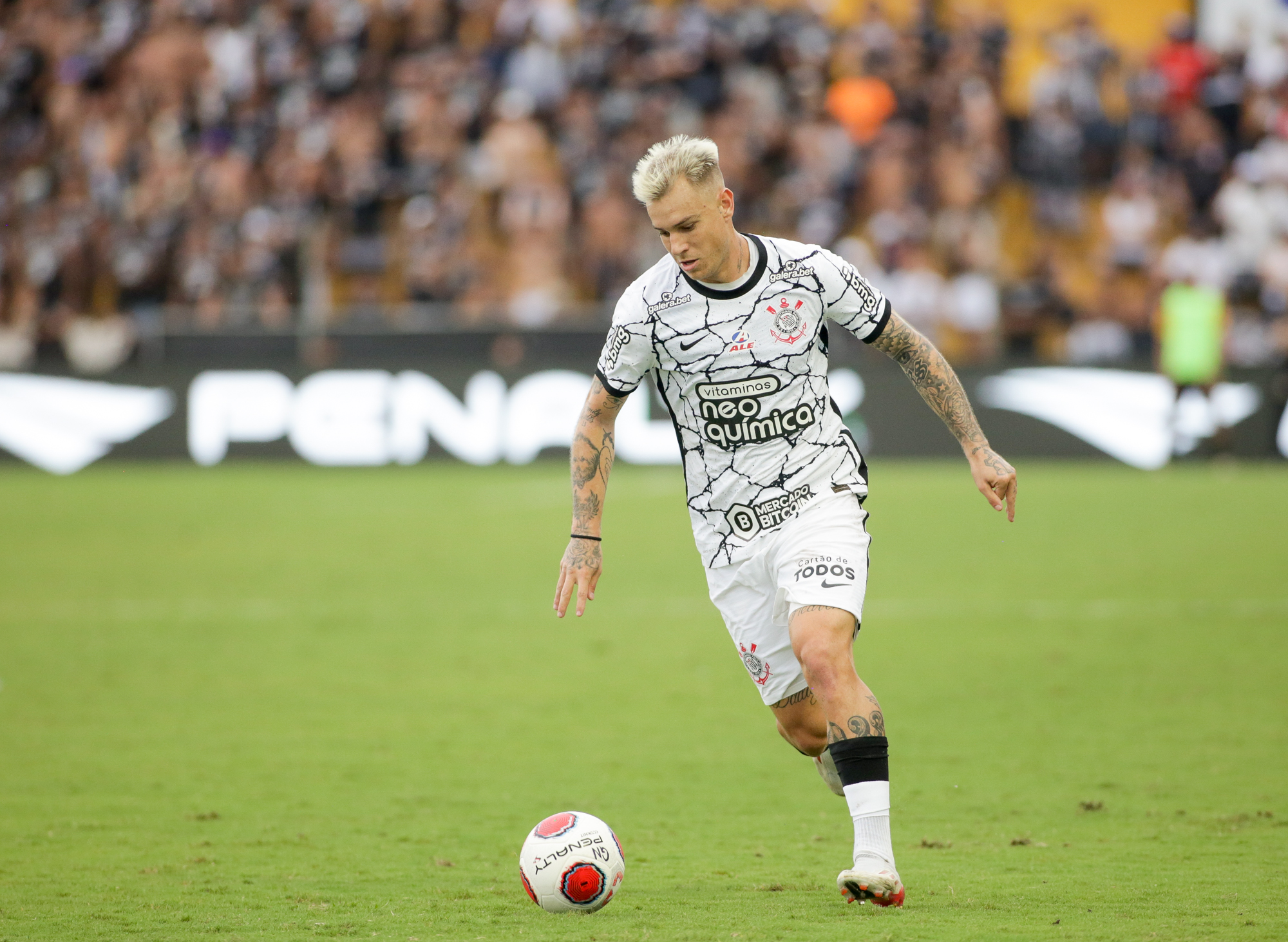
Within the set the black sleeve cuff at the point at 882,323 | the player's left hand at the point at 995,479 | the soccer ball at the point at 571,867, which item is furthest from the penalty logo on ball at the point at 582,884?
the black sleeve cuff at the point at 882,323

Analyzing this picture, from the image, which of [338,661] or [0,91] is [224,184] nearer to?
[0,91]

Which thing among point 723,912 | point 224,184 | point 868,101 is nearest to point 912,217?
point 868,101

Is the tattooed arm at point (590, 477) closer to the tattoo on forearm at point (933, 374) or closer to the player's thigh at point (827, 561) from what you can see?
the player's thigh at point (827, 561)

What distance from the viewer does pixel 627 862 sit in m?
5.13

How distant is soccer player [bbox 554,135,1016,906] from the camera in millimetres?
4742

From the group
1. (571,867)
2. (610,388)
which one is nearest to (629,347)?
(610,388)

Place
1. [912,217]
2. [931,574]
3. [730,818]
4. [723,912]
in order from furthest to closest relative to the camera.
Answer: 1. [912,217]
2. [931,574]
3. [730,818]
4. [723,912]

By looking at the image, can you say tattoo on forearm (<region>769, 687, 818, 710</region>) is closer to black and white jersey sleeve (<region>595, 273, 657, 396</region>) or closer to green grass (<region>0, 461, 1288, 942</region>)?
green grass (<region>0, 461, 1288, 942</region>)

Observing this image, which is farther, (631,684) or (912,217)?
(912,217)

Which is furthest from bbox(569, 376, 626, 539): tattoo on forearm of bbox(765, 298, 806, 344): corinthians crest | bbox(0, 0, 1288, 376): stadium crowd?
bbox(0, 0, 1288, 376): stadium crowd

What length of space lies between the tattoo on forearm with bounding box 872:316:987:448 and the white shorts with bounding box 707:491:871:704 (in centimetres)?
42

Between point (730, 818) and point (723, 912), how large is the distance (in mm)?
1249

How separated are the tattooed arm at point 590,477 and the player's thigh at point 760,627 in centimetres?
40

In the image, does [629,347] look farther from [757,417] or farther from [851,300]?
[851,300]
